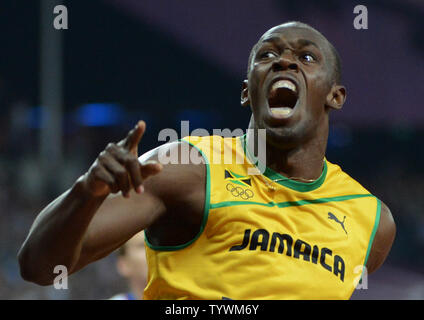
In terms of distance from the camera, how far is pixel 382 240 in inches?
111

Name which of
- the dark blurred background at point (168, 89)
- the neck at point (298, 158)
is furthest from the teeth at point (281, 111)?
the dark blurred background at point (168, 89)

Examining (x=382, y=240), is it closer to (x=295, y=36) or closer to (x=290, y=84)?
(x=290, y=84)

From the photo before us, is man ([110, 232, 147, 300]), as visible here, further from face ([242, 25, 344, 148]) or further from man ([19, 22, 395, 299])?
face ([242, 25, 344, 148])

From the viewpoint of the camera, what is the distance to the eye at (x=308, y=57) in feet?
8.89

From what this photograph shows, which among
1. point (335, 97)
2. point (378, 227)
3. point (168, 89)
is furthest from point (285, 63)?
point (168, 89)

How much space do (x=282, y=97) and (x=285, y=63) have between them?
0.50 ft

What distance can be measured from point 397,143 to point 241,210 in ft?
29.9

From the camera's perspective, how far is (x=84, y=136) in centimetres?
1076

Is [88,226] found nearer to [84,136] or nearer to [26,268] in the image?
[26,268]

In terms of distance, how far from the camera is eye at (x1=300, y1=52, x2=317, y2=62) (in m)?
2.71

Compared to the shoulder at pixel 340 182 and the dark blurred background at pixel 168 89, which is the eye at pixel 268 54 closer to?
the shoulder at pixel 340 182

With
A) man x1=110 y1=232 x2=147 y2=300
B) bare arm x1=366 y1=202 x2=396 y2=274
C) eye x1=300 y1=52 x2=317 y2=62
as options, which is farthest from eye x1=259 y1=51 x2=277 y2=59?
man x1=110 y1=232 x2=147 y2=300

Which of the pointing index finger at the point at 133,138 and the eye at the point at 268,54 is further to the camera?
the eye at the point at 268,54

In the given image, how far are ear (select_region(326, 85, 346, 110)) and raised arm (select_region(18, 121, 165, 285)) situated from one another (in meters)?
0.92
